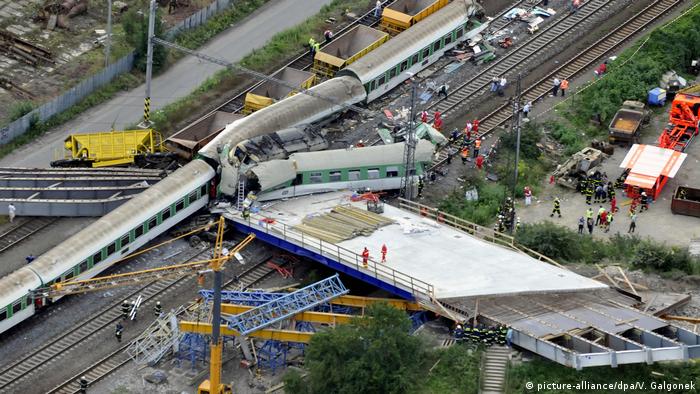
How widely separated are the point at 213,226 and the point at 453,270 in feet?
45.5

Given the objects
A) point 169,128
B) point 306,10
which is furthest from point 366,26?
point 169,128

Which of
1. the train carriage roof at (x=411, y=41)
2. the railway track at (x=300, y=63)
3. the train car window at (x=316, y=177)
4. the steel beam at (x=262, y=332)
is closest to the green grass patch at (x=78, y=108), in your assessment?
the railway track at (x=300, y=63)

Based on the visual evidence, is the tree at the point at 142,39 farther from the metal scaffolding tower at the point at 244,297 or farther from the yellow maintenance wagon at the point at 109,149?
the metal scaffolding tower at the point at 244,297

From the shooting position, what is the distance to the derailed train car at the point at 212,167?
296ft

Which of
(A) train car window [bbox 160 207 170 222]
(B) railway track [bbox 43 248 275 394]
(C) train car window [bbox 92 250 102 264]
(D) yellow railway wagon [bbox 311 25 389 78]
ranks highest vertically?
(D) yellow railway wagon [bbox 311 25 389 78]

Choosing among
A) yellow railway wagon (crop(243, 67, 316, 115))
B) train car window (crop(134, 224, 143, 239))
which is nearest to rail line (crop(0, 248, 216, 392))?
train car window (crop(134, 224, 143, 239))

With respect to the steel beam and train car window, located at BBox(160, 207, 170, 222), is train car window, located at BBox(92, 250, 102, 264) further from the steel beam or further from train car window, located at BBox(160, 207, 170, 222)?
the steel beam

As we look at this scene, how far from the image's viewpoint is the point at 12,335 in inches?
3521

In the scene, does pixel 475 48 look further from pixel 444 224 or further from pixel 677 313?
pixel 677 313

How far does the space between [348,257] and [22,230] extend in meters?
17.8

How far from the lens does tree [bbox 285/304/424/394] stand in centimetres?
8219

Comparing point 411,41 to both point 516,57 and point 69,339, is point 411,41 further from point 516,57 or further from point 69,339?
point 69,339

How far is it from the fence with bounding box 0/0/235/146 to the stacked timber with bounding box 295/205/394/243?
19592mm

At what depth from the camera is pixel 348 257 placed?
9306cm
